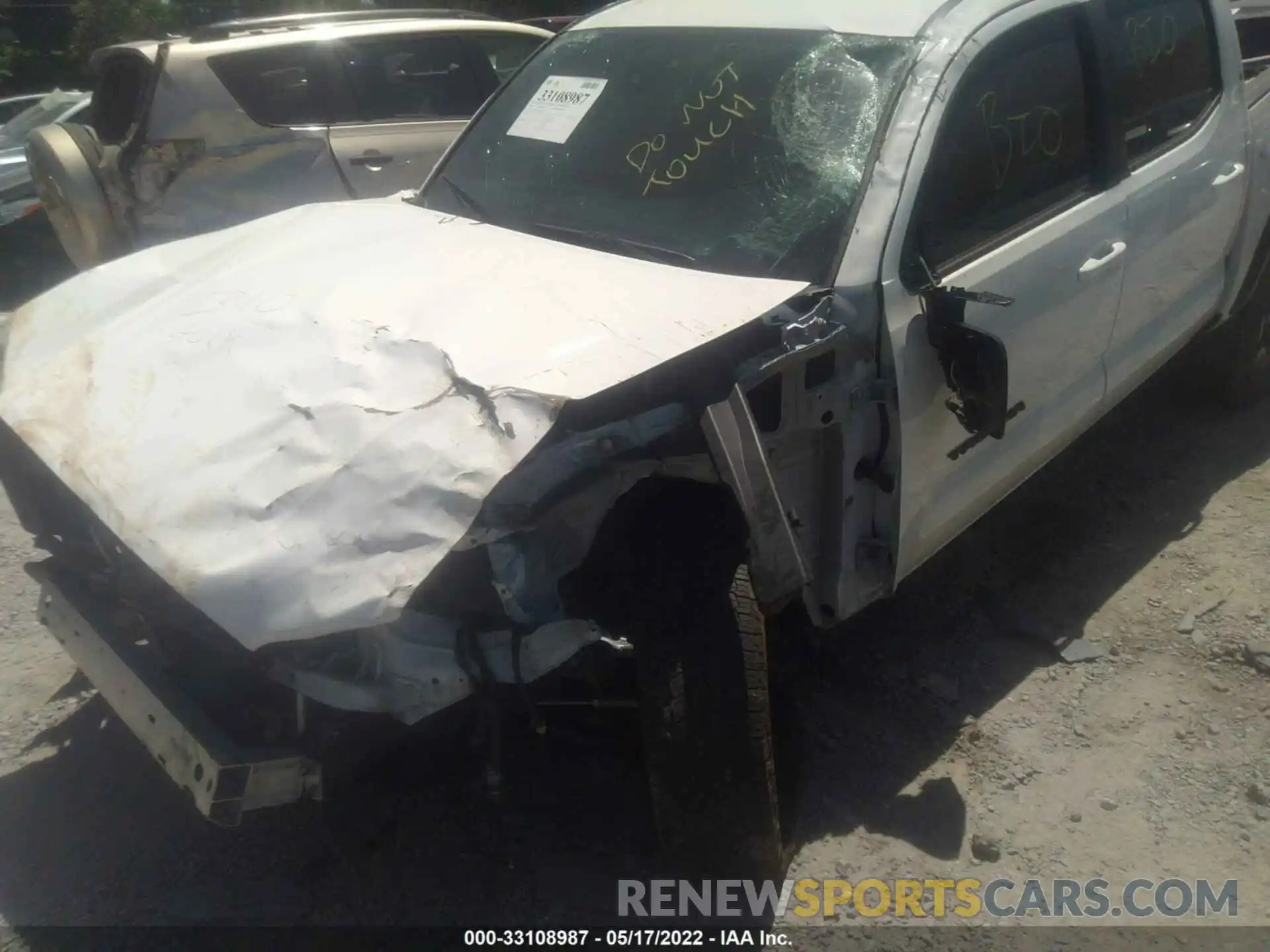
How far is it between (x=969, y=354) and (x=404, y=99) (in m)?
Answer: 4.15

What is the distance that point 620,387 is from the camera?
202 centimetres

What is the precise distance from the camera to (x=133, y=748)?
294 centimetres

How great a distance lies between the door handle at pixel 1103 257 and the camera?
292 centimetres

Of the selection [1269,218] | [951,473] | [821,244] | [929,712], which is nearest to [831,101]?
[821,244]

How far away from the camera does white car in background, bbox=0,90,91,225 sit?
8094 mm

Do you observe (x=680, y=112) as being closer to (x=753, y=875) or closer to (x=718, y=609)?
(x=718, y=609)

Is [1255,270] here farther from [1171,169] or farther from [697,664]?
[697,664]

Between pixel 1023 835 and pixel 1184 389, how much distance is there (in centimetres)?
285

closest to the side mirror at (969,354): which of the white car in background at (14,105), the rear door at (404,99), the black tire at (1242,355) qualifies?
the black tire at (1242,355)

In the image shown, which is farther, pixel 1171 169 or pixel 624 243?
pixel 1171 169

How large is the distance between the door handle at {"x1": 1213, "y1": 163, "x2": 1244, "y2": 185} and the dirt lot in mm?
1275

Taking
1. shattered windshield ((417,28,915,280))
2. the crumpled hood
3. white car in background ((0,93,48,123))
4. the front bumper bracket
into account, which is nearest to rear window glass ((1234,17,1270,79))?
shattered windshield ((417,28,915,280))

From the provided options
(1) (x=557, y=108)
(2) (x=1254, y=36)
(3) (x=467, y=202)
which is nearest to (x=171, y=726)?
(3) (x=467, y=202)

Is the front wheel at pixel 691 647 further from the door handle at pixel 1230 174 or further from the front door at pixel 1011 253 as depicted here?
the door handle at pixel 1230 174
